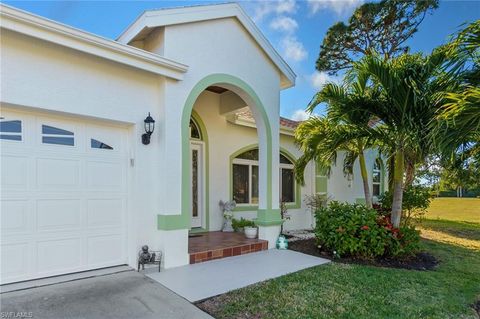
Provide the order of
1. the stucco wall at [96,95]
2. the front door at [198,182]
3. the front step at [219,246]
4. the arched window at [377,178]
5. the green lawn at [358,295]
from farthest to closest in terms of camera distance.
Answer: the arched window at [377,178] < the front door at [198,182] < the front step at [219,246] < the stucco wall at [96,95] < the green lawn at [358,295]

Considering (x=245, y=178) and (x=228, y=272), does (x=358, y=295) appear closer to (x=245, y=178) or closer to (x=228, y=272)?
(x=228, y=272)

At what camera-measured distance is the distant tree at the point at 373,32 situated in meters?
15.9

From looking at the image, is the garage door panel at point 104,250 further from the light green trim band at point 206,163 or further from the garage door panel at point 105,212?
the light green trim band at point 206,163

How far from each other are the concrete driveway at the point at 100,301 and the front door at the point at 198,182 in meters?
4.14

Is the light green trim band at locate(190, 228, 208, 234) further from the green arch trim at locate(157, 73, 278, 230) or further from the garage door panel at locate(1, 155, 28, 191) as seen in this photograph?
the garage door panel at locate(1, 155, 28, 191)

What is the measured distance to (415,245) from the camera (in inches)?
299

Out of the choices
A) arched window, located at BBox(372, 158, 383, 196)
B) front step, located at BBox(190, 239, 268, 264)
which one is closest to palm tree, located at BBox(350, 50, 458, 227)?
front step, located at BBox(190, 239, 268, 264)

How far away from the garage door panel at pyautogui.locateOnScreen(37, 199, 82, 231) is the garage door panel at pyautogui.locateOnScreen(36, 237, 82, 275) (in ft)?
0.83

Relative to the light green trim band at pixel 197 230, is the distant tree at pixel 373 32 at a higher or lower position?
higher

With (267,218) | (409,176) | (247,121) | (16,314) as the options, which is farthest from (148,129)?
(409,176)

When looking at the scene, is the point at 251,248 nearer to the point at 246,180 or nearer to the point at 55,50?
the point at 246,180

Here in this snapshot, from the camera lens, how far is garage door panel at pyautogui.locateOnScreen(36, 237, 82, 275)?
509cm

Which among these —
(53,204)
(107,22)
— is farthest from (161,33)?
(53,204)

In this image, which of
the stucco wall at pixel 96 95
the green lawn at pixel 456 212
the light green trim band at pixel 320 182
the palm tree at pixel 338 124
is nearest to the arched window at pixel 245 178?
the palm tree at pixel 338 124
